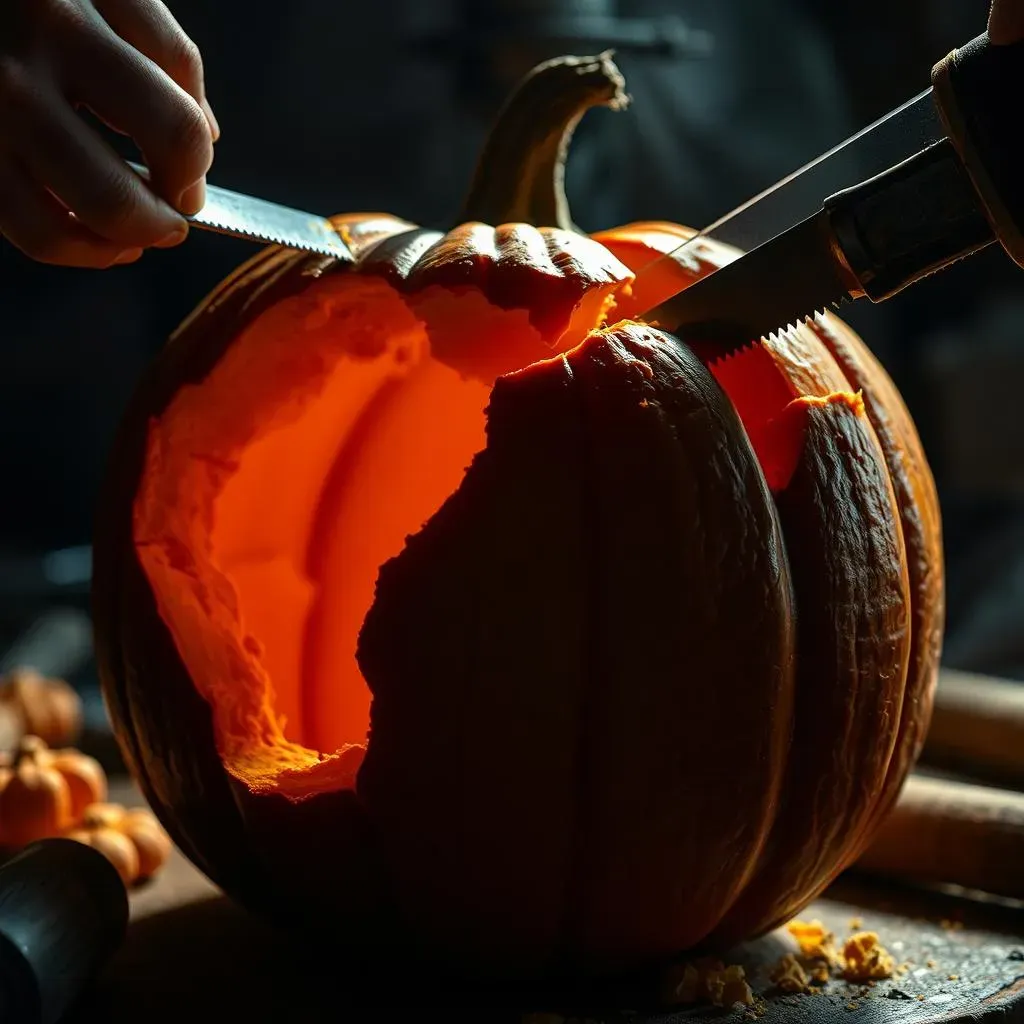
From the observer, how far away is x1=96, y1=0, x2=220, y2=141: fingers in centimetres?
90

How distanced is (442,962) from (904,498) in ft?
1.52

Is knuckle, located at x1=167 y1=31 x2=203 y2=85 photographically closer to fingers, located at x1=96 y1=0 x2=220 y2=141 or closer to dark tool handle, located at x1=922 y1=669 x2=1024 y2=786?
fingers, located at x1=96 y1=0 x2=220 y2=141

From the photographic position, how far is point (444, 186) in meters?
2.44

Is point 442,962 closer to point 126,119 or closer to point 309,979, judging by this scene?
point 309,979

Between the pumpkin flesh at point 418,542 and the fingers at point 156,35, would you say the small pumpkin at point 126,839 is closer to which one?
the pumpkin flesh at point 418,542

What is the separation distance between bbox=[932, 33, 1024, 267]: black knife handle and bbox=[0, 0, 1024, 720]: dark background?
55.5 inches

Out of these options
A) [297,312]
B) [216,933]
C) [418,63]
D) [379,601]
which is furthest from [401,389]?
[418,63]

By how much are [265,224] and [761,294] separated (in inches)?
14.0

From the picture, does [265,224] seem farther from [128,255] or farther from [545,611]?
[545,611]

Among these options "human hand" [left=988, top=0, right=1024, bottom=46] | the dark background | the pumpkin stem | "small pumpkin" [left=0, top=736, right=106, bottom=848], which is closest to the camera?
"human hand" [left=988, top=0, right=1024, bottom=46]

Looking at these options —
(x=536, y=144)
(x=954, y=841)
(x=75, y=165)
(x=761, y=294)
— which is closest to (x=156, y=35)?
(x=75, y=165)

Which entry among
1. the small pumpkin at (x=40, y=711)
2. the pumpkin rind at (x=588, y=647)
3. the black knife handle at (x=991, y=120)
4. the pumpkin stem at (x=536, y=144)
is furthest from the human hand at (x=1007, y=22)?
the small pumpkin at (x=40, y=711)

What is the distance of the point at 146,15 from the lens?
906 millimetres

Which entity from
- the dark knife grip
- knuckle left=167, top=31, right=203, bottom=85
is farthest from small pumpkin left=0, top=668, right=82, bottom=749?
the dark knife grip
